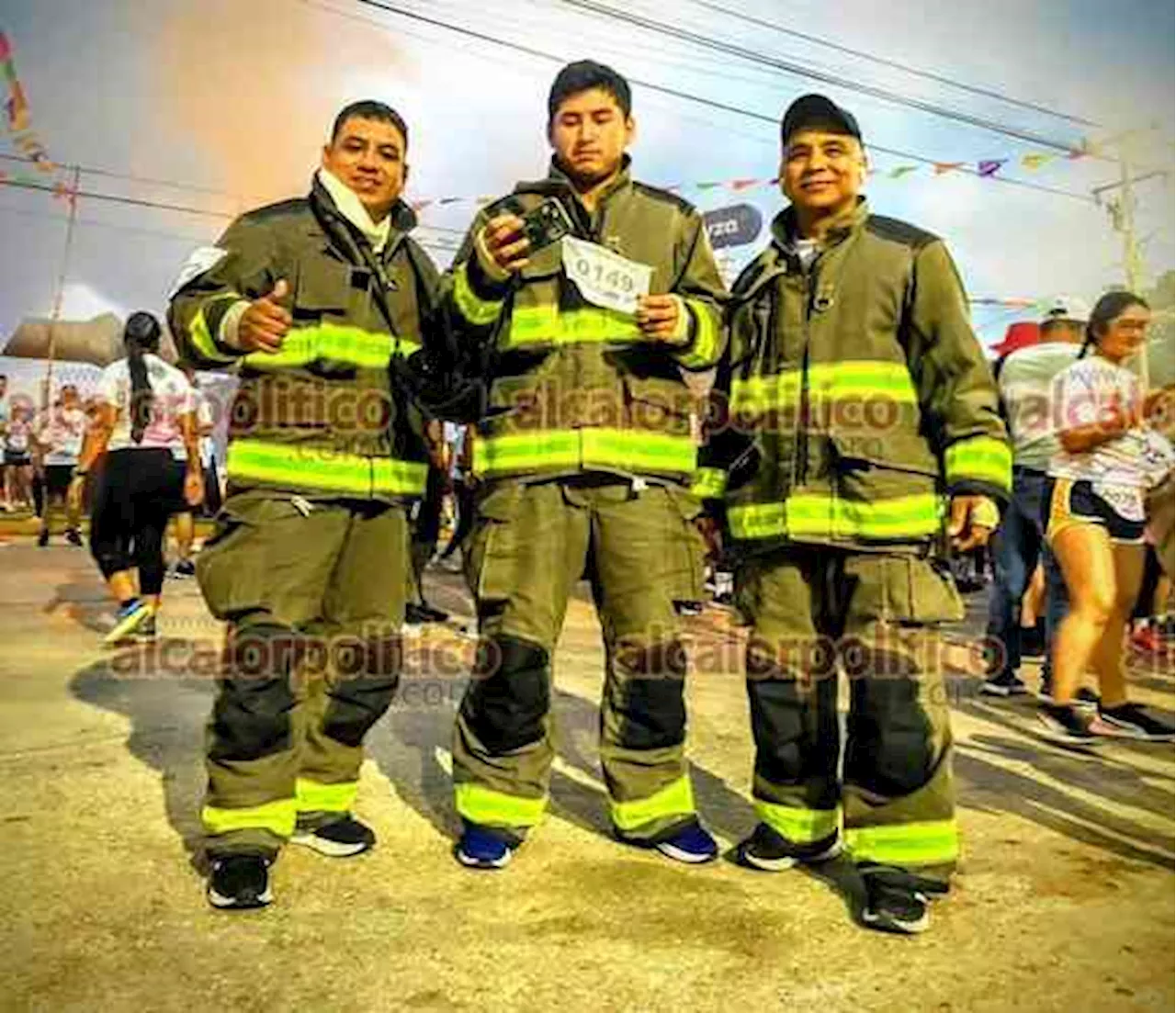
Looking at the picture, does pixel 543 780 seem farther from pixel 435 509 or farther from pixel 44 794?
pixel 44 794

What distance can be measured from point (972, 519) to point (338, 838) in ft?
5.89

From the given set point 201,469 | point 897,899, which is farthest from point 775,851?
point 201,469

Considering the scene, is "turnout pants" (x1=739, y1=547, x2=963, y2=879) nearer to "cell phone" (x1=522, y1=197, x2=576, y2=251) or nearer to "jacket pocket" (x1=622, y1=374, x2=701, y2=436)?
"jacket pocket" (x1=622, y1=374, x2=701, y2=436)

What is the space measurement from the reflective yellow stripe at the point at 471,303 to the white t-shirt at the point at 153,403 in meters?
3.93

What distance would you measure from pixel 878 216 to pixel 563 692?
9.10ft

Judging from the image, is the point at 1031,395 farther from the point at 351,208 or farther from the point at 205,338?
the point at 205,338

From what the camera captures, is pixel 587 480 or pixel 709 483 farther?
pixel 709 483

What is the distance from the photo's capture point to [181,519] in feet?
26.5

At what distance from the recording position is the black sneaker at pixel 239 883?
91.0 inches

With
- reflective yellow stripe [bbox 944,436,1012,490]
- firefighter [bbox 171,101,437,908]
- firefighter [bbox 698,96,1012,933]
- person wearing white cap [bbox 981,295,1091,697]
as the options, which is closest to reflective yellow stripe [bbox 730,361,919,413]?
firefighter [bbox 698,96,1012,933]

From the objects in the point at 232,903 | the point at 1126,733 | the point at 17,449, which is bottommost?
the point at 232,903

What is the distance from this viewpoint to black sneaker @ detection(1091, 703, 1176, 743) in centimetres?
426

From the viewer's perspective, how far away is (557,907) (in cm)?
235

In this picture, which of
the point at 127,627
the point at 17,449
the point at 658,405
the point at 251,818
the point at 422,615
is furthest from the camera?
the point at 17,449
